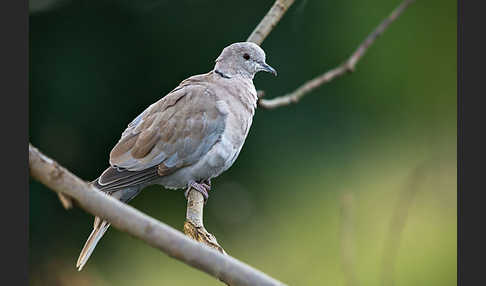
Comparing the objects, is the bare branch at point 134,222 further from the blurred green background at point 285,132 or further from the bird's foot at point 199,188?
the blurred green background at point 285,132

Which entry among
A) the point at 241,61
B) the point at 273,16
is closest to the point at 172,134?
the point at 241,61

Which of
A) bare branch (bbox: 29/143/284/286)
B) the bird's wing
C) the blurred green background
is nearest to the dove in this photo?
Result: the bird's wing

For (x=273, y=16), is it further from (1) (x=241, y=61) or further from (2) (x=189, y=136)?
(2) (x=189, y=136)

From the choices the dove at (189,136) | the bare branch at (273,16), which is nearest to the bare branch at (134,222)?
the dove at (189,136)

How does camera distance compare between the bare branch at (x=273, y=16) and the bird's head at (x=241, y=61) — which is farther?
the bird's head at (x=241, y=61)

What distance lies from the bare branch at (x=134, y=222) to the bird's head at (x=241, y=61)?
1.01 m

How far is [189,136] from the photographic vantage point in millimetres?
1697

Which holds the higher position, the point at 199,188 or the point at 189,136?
the point at 189,136

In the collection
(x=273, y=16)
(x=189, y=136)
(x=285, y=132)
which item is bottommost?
(x=285, y=132)

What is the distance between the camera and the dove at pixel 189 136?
1.66 meters

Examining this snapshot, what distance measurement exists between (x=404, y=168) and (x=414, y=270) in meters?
0.42

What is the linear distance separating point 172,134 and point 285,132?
3.05 ft

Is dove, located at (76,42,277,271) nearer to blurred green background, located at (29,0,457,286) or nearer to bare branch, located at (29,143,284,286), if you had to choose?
blurred green background, located at (29,0,457,286)

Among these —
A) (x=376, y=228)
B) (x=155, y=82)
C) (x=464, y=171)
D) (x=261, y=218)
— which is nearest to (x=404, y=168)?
(x=376, y=228)
